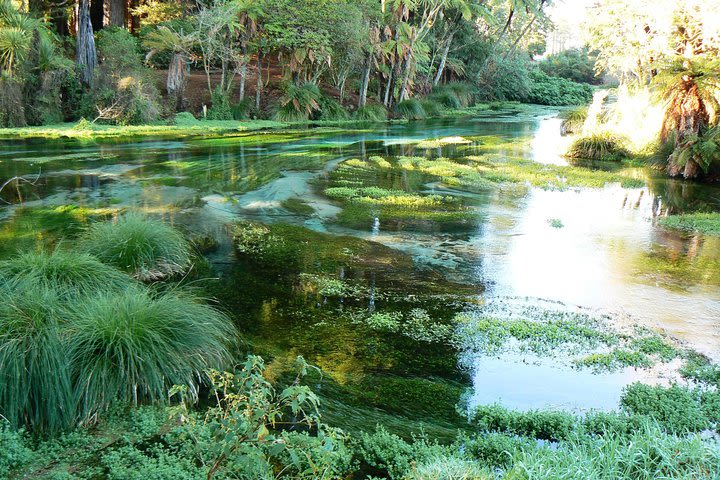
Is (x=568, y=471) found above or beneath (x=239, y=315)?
above

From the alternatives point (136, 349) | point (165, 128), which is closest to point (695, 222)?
point (136, 349)

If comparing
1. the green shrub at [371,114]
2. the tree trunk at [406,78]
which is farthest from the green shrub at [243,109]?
the tree trunk at [406,78]

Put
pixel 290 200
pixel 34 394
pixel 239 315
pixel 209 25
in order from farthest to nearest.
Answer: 1. pixel 209 25
2. pixel 290 200
3. pixel 239 315
4. pixel 34 394

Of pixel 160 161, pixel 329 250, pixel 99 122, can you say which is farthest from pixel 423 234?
pixel 99 122

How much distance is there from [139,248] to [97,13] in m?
27.6

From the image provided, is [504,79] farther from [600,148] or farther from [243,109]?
[600,148]

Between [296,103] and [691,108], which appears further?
[296,103]

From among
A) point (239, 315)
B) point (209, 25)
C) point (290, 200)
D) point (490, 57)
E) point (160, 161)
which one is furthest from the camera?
point (490, 57)

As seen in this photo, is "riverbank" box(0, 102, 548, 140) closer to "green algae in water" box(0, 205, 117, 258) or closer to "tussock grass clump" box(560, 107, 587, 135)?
"tussock grass clump" box(560, 107, 587, 135)

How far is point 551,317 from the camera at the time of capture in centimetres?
716

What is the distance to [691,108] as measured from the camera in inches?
667

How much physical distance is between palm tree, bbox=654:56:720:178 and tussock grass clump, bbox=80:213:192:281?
45.6 feet

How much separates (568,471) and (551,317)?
12.1 ft

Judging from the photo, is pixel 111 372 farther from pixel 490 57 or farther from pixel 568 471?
pixel 490 57
